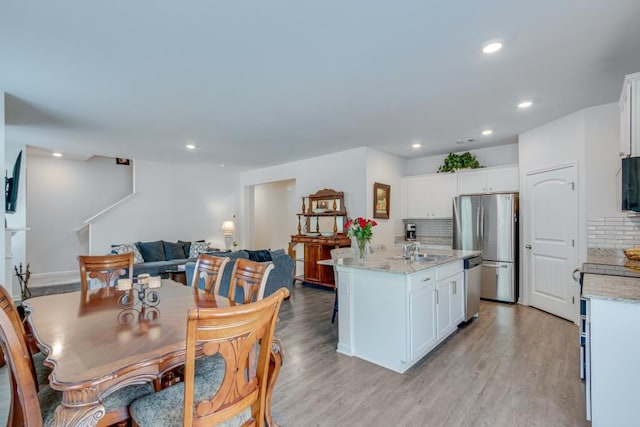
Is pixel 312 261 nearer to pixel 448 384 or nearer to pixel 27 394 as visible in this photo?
pixel 448 384

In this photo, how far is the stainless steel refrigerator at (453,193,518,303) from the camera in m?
4.64

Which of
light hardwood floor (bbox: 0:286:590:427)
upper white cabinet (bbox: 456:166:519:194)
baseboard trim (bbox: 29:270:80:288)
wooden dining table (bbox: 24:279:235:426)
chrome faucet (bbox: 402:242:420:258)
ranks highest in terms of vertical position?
upper white cabinet (bbox: 456:166:519:194)

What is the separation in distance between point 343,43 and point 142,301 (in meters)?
2.22

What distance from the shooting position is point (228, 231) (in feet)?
25.0

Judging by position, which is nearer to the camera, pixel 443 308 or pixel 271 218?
pixel 443 308

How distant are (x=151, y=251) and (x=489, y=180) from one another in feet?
21.5

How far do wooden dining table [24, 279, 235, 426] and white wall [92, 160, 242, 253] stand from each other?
4816mm

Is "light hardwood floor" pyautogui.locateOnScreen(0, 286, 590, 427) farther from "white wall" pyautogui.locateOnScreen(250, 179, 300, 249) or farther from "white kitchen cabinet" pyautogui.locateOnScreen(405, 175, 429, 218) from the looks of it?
"white wall" pyautogui.locateOnScreen(250, 179, 300, 249)

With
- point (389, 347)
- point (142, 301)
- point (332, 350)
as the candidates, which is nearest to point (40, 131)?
point (142, 301)

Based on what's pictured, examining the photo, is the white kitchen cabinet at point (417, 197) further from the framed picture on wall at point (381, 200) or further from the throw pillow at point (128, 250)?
the throw pillow at point (128, 250)

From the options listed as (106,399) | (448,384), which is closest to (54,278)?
(106,399)

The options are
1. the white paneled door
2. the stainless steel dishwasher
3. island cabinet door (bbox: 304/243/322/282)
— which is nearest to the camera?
the stainless steel dishwasher

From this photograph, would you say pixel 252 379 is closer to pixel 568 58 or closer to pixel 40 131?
pixel 568 58

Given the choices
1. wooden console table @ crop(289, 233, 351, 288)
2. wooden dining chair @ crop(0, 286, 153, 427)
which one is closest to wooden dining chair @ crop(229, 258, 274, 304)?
wooden dining chair @ crop(0, 286, 153, 427)
